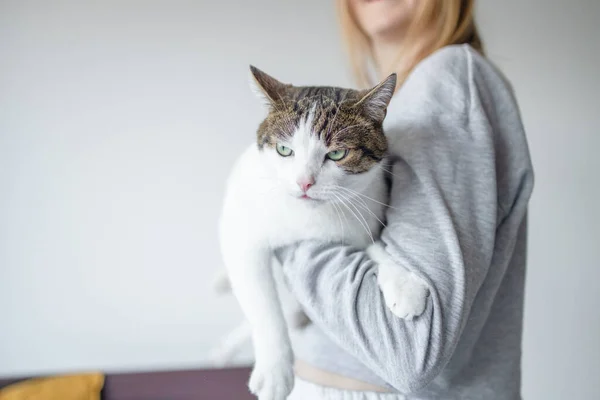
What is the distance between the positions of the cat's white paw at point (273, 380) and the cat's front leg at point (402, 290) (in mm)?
211

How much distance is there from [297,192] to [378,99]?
189mm

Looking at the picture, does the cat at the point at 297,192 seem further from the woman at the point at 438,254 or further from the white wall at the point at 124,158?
the white wall at the point at 124,158

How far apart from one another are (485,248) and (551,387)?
1458 millimetres

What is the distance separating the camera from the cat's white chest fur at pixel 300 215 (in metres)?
0.84

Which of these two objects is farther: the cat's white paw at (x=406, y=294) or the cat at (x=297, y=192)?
the cat at (x=297, y=192)

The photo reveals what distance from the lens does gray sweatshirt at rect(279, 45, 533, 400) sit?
0.69 m

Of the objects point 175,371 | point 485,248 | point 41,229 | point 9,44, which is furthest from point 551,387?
point 9,44

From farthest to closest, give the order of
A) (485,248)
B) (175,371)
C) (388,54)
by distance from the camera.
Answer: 1. (175,371)
2. (388,54)
3. (485,248)

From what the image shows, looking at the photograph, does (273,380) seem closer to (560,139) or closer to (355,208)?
(355,208)

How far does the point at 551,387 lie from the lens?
1.90 metres

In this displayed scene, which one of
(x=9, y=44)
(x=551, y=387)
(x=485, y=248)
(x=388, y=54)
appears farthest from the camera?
(x=551, y=387)

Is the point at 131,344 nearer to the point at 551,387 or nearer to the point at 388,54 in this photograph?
the point at 388,54

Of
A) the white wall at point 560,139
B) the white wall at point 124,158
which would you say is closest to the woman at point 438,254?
the white wall at point 124,158

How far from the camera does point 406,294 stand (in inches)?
26.5
